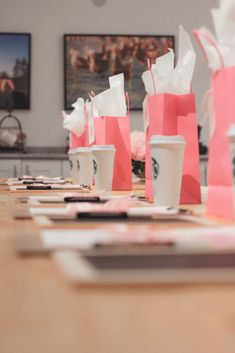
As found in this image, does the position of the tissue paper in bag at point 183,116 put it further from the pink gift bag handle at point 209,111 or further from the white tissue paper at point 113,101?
the white tissue paper at point 113,101

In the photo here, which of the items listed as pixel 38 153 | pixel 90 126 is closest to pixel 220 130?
pixel 90 126

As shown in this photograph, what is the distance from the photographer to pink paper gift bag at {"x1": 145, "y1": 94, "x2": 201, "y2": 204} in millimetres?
1223

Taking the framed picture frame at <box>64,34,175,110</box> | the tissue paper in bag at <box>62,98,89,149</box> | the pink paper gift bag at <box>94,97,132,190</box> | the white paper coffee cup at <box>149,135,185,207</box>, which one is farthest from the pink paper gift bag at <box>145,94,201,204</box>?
the framed picture frame at <box>64,34,175,110</box>

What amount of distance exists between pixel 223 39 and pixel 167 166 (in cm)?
27

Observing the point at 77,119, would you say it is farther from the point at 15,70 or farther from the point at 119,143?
the point at 15,70

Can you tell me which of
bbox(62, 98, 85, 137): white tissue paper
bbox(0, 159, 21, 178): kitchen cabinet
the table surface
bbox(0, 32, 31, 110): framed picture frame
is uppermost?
bbox(0, 32, 31, 110): framed picture frame

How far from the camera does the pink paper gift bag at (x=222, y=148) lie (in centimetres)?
89

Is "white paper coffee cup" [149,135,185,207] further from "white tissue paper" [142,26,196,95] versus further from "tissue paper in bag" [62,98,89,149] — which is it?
"tissue paper in bag" [62,98,89,149]

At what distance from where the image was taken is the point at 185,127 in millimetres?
1233

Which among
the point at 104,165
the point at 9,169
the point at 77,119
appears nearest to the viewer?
the point at 104,165

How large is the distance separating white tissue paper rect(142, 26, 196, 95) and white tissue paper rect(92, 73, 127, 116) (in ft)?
1.72

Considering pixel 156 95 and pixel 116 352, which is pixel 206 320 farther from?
pixel 156 95

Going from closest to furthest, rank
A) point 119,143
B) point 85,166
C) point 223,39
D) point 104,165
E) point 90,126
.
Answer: point 223,39, point 104,165, point 119,143, point 90,126, point 85,166

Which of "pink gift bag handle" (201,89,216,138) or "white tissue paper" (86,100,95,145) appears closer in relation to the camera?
"pink gift bag handle" (201,89,216,138)
